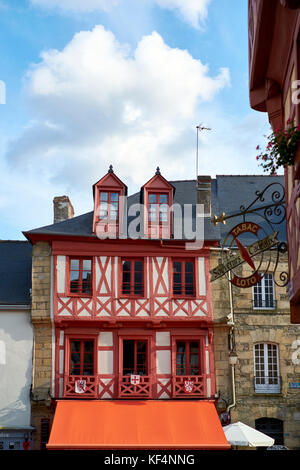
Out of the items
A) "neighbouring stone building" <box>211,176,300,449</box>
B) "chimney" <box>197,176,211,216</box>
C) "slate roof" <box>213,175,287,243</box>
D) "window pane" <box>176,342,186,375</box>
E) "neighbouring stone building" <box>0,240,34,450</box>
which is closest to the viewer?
"neighbouring stone building" <box>0,240,34,450</box>

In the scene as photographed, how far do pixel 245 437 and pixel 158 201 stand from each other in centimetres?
728

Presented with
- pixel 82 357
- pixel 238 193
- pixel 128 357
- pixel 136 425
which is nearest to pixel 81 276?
pixel 82 357

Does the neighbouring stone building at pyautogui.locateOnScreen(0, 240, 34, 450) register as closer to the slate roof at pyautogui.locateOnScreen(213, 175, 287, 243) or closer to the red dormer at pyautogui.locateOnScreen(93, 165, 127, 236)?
the red dormer at pyautogui.locateOnScreen(93, 165, 127, 236)

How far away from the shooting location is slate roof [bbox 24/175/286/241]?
60.9 ft

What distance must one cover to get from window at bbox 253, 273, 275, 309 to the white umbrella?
12.6 ft

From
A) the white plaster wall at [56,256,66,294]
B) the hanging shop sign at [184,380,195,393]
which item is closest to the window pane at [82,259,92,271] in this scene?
the white plaster wall at [56,256,66,294]

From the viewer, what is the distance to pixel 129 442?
15719mm

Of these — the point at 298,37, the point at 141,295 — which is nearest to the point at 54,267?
the point at 141,295

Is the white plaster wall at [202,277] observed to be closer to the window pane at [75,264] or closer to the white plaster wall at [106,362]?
the white plaster wall at [106,362]

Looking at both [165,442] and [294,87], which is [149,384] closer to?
[165,442]

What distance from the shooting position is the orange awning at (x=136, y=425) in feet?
51.5

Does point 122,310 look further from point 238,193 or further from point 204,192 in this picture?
point 238,193

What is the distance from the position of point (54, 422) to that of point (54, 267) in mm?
4285

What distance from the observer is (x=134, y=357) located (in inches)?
704
